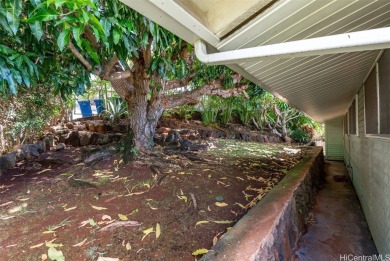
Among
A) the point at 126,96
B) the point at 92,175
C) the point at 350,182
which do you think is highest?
the point at 126,96

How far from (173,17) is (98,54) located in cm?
184

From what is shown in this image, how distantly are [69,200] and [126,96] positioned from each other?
6.43 ft

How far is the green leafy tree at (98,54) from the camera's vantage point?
1.45 m

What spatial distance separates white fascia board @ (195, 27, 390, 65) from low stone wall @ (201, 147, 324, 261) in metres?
1.30

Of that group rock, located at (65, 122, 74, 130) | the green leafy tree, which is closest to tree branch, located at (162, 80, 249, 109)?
the green leafy tree

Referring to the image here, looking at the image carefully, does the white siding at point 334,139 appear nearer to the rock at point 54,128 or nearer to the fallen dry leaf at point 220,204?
the fallen dry leaf at point 220,204

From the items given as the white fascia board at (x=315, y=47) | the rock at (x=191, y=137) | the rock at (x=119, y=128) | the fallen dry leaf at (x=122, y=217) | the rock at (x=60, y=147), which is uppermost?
the white fascia board at (x=315, y=47)

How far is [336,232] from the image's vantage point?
124 inches

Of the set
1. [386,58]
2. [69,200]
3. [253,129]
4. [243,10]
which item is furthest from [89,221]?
[253,129]

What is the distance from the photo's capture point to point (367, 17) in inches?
69.6

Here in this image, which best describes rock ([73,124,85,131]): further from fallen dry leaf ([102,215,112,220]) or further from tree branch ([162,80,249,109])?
fallen dry leaf ([102,215,112,220])

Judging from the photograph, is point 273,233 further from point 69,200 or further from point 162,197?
point 69,200

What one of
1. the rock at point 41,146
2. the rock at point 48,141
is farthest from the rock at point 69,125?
the rock at point 41,146

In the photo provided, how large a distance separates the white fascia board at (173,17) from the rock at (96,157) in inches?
116
